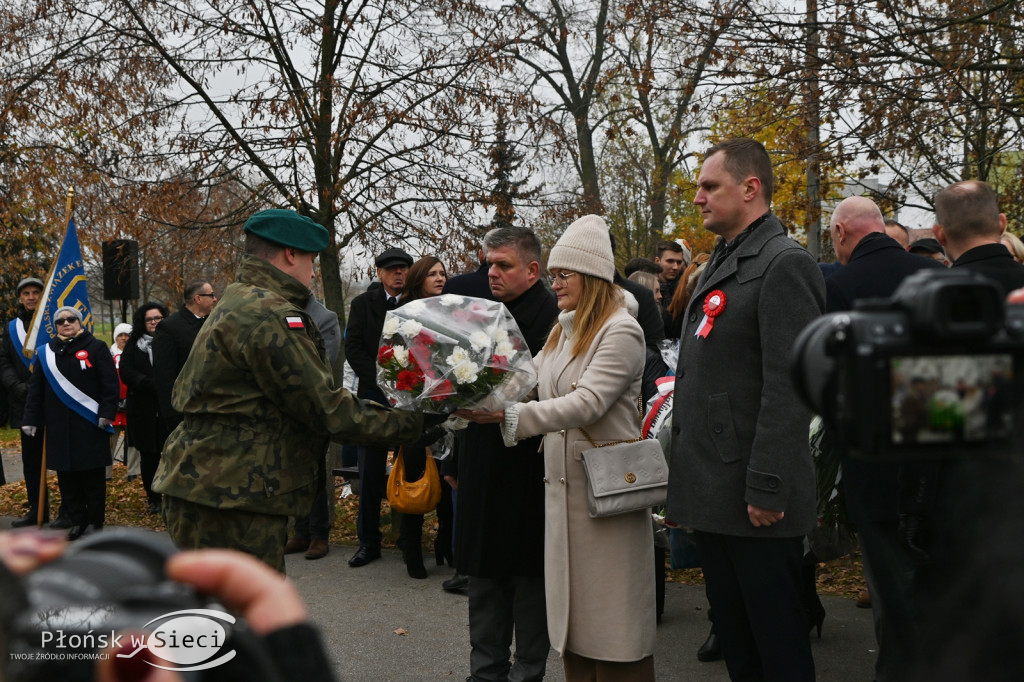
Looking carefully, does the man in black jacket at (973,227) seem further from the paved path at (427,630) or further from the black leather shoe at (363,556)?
the black leather shoe at (363,556)

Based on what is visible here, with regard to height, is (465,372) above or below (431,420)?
above

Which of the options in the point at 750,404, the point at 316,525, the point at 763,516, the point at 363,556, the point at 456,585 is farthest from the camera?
the point at 316,525

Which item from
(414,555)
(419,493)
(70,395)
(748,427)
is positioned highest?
(748,427)

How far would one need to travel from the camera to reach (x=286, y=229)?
3764mm

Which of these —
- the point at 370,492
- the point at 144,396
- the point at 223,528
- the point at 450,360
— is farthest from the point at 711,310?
the point at 144,396

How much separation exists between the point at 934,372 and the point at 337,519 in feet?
28.5

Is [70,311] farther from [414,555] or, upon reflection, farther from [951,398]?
[951,398]

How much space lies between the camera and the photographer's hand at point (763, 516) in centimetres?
329

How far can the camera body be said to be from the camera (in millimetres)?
1140

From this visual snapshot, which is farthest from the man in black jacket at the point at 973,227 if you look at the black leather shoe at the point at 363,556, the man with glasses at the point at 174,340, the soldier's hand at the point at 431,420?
the man with glasses at the point at 174,340

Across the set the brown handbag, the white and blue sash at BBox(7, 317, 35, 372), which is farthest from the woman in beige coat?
the white and blue sash at BBox(7, 317, 35, 372)

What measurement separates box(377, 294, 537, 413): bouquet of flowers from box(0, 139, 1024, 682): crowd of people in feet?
0.29

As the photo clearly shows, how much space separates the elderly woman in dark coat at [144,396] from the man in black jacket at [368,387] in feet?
9.90

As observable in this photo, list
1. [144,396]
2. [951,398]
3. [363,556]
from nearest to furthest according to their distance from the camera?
[951,398] < [363,556] < [144,396]
